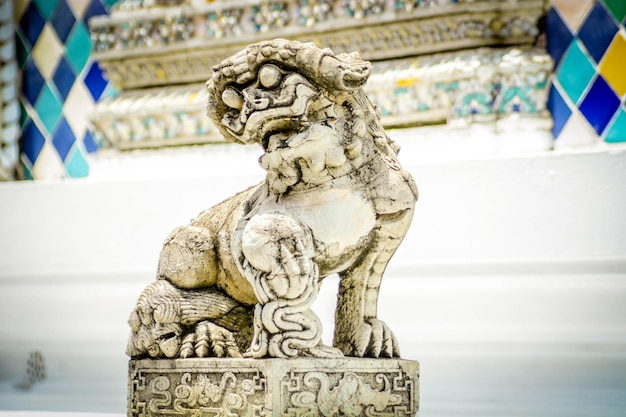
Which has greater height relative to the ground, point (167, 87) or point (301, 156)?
point (167, 87)

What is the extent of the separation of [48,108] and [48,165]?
0.94ft

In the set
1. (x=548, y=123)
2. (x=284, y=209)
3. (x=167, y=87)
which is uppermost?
(x=167, y=87)

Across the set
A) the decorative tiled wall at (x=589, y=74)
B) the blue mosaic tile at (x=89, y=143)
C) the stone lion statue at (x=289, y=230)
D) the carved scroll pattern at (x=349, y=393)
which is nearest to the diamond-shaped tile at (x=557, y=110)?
the decorative tiled wall at (x=589, y=74)

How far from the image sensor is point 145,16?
4500 millimetres

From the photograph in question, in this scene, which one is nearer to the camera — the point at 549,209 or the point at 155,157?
the point at 549,209

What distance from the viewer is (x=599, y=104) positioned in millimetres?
3982

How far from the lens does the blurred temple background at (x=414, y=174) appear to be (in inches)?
132

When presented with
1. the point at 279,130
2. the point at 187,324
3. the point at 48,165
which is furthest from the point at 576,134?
the point at 48,165

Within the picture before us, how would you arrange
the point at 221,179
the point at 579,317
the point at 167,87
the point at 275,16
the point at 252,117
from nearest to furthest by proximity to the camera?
the point at 252,117 < the point at 579,317 < the point at 221,179 < the point at 275,16 < the point at 167,87

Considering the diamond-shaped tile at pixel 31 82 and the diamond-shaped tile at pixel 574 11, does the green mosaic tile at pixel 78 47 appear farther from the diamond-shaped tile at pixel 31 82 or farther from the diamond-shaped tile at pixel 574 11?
the diamond-shaped tile at pixel 574 11

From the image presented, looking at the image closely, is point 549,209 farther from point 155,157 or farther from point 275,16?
point 155,157

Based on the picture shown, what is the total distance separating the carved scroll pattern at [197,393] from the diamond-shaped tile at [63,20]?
2.93m

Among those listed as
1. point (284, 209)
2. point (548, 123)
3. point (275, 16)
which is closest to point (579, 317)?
point (548, 123)

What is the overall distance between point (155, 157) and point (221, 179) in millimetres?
700
